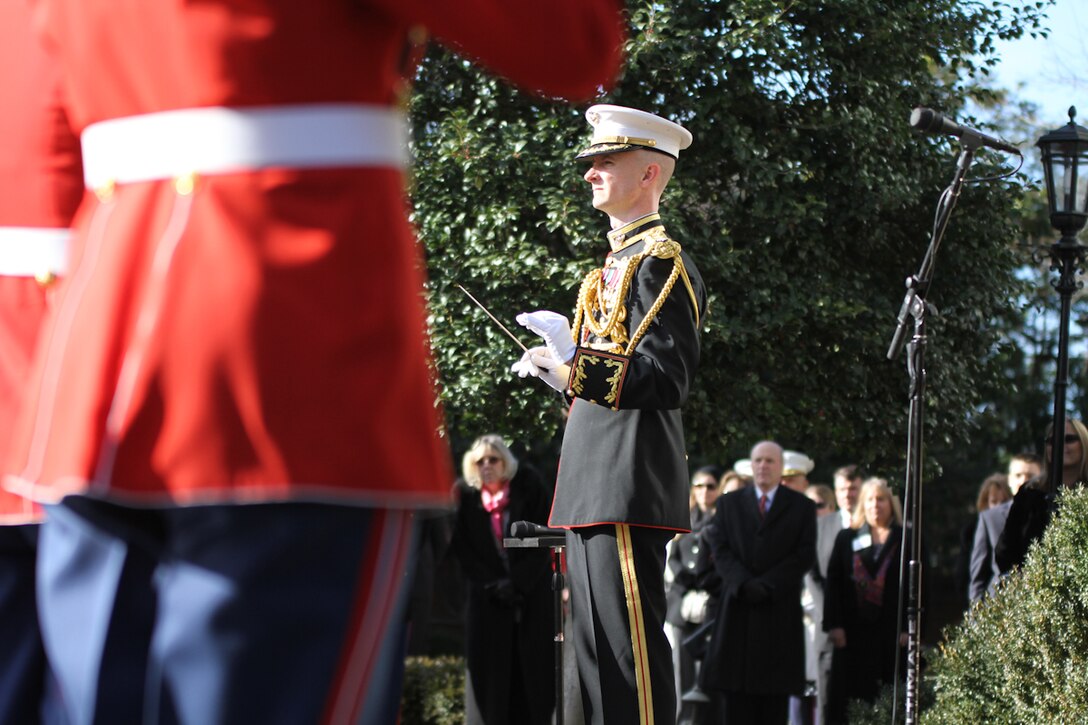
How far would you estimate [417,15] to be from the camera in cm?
162

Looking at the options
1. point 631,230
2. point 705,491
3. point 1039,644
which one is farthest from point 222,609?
point 705,491

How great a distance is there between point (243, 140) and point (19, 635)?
85 centimetres

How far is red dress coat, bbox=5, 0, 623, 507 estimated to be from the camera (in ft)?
5.14

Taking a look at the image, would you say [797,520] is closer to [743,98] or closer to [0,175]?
[743,98]

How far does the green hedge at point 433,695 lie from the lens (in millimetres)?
10945

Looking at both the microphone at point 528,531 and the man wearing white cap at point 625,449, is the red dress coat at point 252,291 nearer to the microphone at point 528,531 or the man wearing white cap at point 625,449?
the man wearing white cap at point 625,449

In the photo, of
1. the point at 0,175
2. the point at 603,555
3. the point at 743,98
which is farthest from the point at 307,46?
the point at 743,98

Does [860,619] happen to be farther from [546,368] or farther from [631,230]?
[546,368]

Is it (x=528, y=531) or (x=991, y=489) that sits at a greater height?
(x=991, y=489)

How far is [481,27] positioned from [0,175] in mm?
831

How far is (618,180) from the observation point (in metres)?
4.94

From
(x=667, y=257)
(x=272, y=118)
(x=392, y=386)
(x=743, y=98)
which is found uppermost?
(x=743, y=98)

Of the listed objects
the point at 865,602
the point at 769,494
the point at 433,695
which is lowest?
the point at 433,695

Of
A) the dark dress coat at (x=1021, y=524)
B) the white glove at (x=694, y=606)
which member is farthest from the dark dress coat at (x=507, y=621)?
the dark dress coat at (x=1021, y=524)
